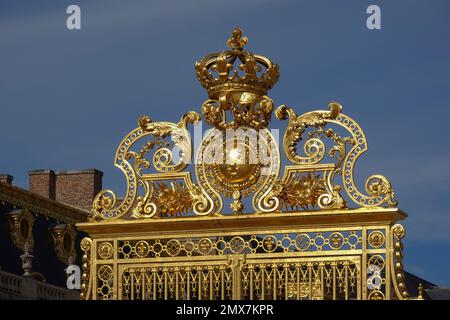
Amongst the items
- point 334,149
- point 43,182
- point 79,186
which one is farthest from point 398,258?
point 43,182

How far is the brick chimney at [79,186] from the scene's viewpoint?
3581cm

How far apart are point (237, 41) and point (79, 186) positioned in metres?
19.6

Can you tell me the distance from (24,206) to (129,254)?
1052 cm

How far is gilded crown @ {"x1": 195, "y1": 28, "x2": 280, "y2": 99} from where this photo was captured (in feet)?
56.0

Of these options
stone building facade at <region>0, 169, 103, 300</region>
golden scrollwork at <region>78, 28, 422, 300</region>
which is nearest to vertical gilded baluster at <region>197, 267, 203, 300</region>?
golden scrollwork at <region>78, 28, 422, 300</region>

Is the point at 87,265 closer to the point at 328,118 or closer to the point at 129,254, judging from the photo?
the point at 129,254

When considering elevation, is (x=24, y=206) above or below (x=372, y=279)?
above

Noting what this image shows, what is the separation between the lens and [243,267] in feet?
55.9

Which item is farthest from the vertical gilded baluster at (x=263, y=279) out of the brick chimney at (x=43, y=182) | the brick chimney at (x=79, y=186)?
the brick chimney at (x=43, y=182)

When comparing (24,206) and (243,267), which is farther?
(24,206)

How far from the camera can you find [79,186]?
36438 millimetres

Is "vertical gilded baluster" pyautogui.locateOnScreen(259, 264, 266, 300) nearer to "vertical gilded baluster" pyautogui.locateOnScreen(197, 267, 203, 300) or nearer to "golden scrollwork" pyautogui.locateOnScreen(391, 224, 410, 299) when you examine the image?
"vertical gilded baluster" pyautogui.locateOnScreen(197, 267, 203, 300)
